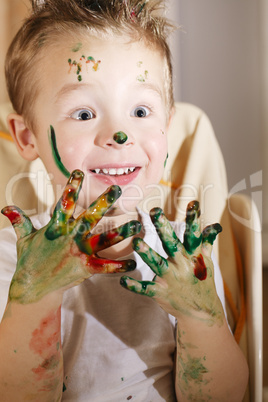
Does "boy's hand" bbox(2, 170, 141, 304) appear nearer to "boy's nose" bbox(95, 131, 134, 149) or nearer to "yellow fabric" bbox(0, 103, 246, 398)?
"boy's nose" bbox(95, 131, 134, 149)

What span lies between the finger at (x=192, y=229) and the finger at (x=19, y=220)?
0.48ft

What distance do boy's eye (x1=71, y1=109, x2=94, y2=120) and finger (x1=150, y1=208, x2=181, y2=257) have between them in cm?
14

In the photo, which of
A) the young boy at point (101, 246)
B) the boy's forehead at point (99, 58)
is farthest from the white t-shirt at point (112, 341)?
the boy's forehead at point (99, 58)

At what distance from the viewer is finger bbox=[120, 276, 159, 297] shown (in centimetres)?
40

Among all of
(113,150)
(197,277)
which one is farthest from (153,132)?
(197,277)

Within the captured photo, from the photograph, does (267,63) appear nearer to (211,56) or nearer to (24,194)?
(211,56)

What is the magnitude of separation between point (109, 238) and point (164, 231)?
0.05 m

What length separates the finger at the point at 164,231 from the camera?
1.37 feet

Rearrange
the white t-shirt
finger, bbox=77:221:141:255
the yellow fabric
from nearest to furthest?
1. finger, bbox=77:221:141:255
2. the white t-shirt
3. the yellow fabric

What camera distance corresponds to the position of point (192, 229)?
17.1 inches

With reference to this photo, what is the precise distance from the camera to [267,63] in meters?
0.58

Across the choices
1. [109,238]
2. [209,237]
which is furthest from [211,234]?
[109,238]

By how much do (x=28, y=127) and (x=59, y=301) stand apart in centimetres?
22

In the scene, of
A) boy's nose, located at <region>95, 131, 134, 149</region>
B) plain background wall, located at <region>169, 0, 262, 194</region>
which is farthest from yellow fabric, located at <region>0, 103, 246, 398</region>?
boy's nose, located at <region>95, 131, 134, 149</region>
